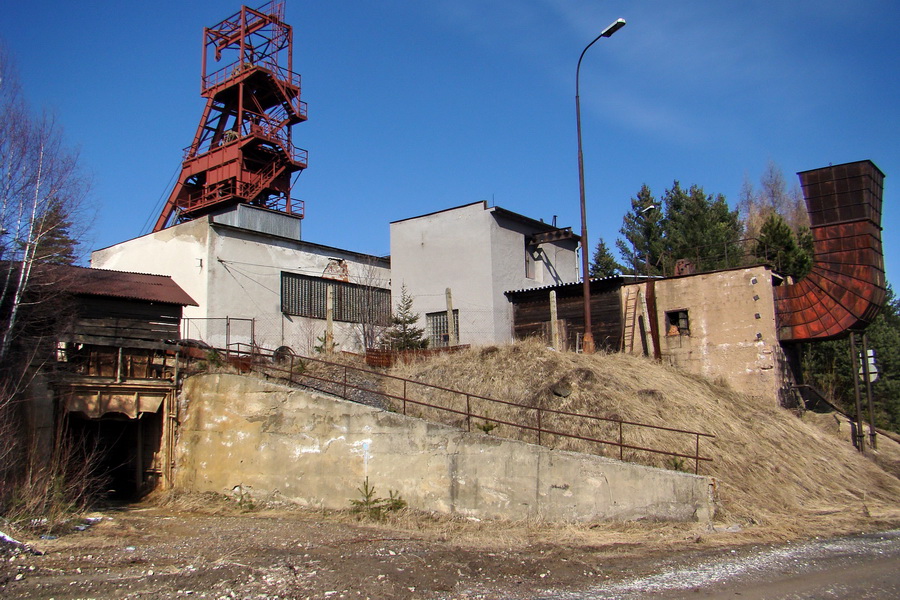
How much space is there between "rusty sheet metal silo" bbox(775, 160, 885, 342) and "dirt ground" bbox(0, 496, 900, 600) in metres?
6.80

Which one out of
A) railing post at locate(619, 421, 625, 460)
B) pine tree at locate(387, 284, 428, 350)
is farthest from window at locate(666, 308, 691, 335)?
railing post at locate(619, 421, 625, 460)

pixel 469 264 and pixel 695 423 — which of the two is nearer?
pixel 695 423

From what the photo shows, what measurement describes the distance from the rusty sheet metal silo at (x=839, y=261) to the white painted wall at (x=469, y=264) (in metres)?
9.29

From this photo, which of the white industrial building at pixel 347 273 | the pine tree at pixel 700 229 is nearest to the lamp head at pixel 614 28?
the white industrial building at pixel 347 273

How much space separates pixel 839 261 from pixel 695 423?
8010 millimetres

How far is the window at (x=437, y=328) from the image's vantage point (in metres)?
25.2

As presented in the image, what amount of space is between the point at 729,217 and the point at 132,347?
33442mm

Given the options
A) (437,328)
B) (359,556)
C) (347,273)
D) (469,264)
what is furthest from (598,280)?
(359,556)

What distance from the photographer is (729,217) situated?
3934 centimetres

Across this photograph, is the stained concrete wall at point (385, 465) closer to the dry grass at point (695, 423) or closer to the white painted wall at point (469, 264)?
the dry grass at point (695, 423)

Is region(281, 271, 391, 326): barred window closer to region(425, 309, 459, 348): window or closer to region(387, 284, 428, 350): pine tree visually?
region(425, 309, 459, 348): window

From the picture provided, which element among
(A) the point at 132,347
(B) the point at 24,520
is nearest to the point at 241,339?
(A) the point at 132,347

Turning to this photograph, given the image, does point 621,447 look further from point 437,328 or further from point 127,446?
point 127,446

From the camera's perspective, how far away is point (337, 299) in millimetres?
26375
